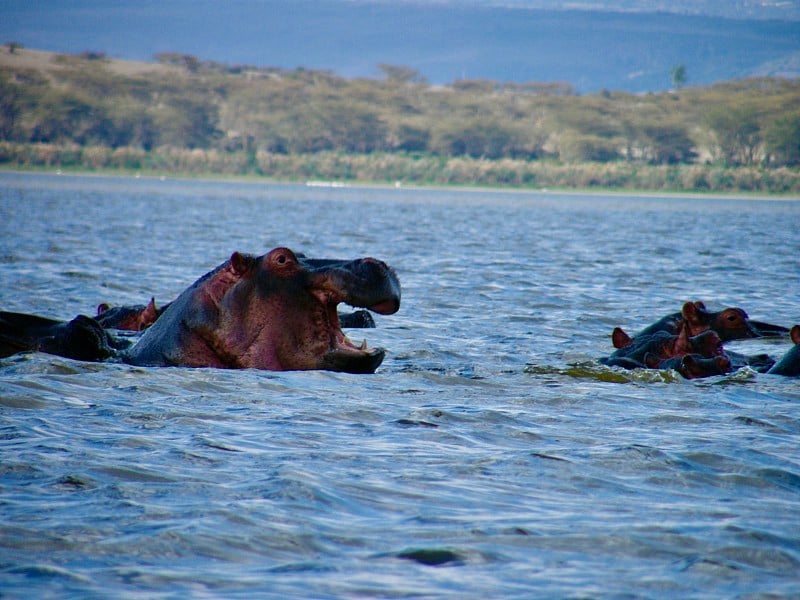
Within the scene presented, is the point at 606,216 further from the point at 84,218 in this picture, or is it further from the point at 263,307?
the point at 263,307

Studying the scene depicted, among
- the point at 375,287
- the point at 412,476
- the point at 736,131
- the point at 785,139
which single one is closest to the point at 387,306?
the point at 375,287

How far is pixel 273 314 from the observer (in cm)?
663

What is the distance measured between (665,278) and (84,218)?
19166 millimetres

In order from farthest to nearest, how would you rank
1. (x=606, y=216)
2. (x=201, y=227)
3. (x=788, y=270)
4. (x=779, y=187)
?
(x=779, y=187)
(x=606, y=216)
(x=201, y=227)
(x=788, y=270)

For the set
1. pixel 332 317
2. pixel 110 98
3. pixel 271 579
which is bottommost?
pixel 271 579

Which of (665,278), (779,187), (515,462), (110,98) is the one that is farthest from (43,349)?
(110,98)

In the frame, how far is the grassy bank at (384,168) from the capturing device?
85188mm

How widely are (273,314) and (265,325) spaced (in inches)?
4.6

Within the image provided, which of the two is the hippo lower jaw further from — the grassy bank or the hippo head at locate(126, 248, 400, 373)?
the grassy bank

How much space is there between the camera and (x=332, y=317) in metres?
6.70

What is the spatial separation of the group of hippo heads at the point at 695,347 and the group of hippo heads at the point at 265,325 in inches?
0.6

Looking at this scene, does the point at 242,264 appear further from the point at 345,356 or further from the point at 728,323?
the point at 728,323

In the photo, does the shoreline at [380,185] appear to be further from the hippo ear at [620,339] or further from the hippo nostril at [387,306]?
the hippo nostril at [387,306]

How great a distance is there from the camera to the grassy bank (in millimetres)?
85188
